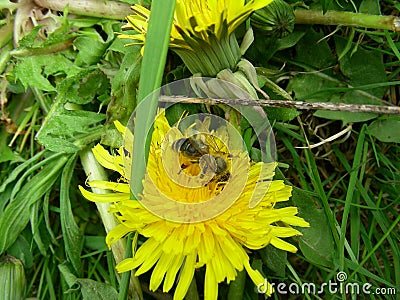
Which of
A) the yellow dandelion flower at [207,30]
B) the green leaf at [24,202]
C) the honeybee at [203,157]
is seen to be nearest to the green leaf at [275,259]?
the honeybee at [203,157]

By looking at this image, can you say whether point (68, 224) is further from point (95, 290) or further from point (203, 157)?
point (203, 157)

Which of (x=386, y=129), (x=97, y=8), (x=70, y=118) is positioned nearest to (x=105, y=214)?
(x=70, y=118)

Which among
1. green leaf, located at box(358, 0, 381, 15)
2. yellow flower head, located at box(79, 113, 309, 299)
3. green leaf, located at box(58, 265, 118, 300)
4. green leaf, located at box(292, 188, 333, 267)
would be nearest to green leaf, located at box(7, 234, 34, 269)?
green leaf, located at box(58, 265, 118, 300)

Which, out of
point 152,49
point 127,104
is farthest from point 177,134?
point 152,49

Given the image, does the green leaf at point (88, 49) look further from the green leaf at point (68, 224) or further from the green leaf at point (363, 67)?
the green leaf at point (363, 67)

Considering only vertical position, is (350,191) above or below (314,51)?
below

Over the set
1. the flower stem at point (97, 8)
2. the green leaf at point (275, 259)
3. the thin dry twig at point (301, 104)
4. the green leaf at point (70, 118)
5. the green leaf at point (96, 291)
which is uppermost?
the flower stem at point (97, 8)
